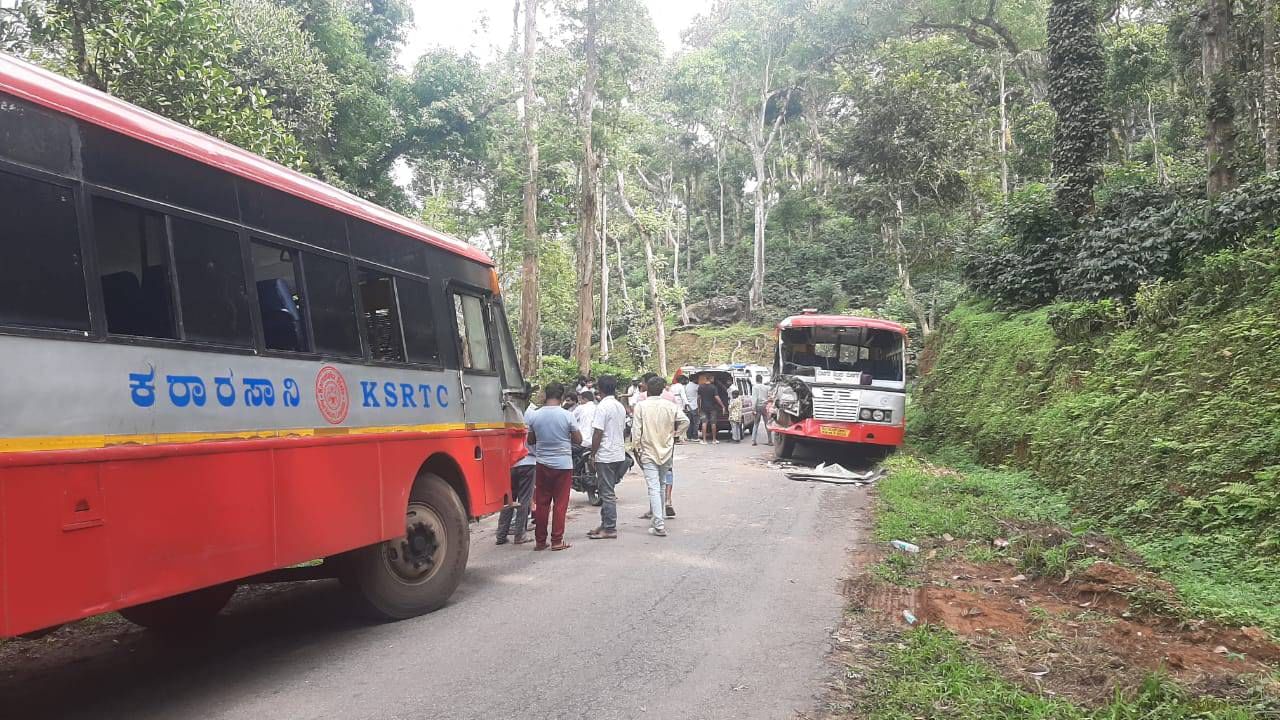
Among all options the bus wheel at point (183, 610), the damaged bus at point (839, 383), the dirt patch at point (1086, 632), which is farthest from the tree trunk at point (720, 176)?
the bus wheel at point (183, 610)

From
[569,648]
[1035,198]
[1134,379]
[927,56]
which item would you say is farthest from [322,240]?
[927,56]

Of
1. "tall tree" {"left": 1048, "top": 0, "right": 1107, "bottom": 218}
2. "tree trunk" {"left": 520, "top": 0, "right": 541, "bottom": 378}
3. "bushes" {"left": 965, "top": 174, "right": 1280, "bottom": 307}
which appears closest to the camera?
"bushes" {"left": 965, "top": 174, "right": 1280, "bottom": 307}

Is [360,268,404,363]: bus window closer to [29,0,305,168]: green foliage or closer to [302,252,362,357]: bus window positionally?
[302,252,362,357]: bus window

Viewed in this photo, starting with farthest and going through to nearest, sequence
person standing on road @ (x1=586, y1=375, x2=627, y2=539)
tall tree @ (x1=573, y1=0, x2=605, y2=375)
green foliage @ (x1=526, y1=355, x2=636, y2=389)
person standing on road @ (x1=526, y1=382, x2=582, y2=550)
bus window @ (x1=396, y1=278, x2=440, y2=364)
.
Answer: green foliage @ (x1=526, y1=355, x2=636, y2=389), tall tree @ (x1=573, y1=0, x2=605, y2=375), person standing on road @ (x1=586, y1=375, x2=627, y2=539), person standing on road @ (x1=526, y1=382, x2=582, y2=550), bus window @ (x1=396, y1=278, x2=440, y2=364)

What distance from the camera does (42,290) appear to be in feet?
11.1

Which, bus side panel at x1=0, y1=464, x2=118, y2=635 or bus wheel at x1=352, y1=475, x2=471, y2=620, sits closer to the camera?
bus side panel at x1=0, y1=464, x2=118, y2=635

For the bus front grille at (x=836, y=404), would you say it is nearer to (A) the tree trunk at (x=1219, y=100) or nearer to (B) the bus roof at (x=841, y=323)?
(B) the bus roof at (x=841, y=323)

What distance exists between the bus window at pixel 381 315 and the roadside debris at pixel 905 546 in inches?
206

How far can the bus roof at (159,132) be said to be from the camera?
3496 mm

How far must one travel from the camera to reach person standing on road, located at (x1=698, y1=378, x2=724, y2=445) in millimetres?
21688

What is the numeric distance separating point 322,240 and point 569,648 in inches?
124

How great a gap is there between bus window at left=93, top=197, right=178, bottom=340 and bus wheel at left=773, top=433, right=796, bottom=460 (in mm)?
13564

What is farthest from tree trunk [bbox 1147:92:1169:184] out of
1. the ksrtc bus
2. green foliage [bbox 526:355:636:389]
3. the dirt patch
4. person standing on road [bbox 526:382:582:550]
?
the ksrtc bus

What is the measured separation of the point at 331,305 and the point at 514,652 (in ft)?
8.46
